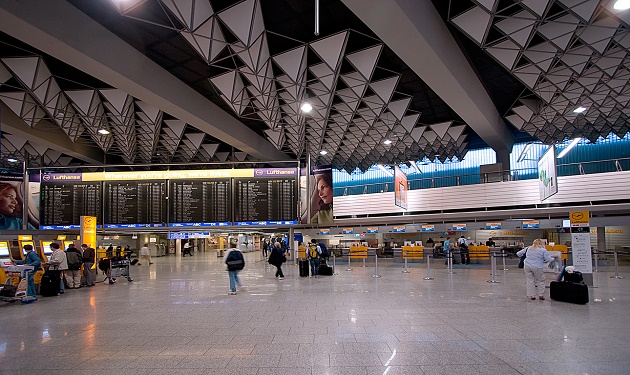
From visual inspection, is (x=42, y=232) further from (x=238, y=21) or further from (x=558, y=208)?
(x=558, y=208)

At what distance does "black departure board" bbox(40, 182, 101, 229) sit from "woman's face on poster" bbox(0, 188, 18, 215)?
1.13 meters

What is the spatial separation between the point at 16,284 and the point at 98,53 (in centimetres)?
657

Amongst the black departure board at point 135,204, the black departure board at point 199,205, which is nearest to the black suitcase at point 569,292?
the black departure board at point 199,205

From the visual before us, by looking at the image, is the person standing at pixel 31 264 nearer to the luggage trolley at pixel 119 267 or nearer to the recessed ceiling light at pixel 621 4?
the luggage trolley at pixel 119 267

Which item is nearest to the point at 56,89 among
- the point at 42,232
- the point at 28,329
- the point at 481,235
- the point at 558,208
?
the point at 42,232

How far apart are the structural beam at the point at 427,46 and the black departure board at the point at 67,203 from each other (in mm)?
16271

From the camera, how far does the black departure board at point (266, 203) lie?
→ 1920cm

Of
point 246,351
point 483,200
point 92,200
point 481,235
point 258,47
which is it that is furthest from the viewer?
point 481,235

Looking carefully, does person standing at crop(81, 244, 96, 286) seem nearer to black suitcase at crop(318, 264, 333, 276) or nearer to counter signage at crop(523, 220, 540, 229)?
black suitcase at crop(318, 264, 333, 276)

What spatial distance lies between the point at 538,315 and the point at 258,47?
33.2 ft

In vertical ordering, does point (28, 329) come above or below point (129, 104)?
below

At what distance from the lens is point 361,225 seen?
25.1 meters

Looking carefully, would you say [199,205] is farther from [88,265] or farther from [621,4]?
[621,4]

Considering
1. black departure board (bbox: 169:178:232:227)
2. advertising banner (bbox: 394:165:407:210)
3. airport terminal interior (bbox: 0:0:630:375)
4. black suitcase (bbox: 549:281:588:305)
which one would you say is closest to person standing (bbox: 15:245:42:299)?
airport terminal interior (bbox: 0:0:630:375)
